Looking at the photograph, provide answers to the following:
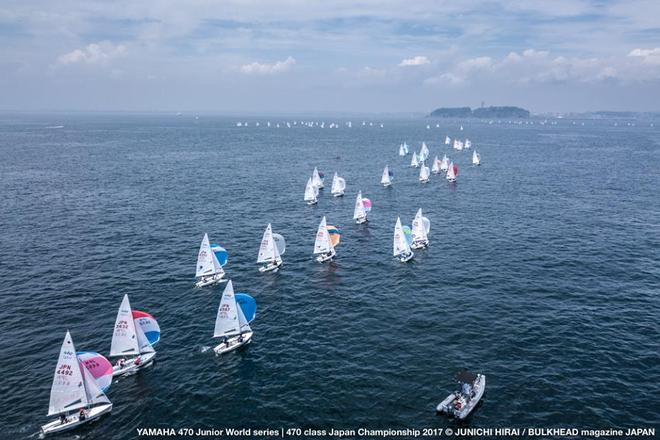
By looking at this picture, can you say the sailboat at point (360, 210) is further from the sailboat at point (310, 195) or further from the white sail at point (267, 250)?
the white sail at point (267, 250)

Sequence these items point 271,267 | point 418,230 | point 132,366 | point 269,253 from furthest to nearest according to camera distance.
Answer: point 418,230
point 269,253
point 271,267
point 132,366

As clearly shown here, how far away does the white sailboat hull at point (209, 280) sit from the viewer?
71188 mm

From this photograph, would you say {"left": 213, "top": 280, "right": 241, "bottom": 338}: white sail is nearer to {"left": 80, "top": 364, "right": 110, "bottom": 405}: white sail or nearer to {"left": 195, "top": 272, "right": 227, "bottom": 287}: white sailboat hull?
{"left": 80, "top": 364, "right": 110, "bottom": 405}: white sail

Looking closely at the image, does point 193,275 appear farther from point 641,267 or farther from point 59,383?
point 641,267

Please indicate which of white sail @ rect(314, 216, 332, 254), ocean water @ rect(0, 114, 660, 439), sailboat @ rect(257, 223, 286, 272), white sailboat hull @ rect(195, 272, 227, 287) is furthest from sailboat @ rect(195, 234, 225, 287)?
white sail @ rect(314, 216, 332, 254)

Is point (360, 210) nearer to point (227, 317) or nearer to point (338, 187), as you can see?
point (338, 187)

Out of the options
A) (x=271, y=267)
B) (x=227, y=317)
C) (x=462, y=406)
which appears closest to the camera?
(x=462, y=406)

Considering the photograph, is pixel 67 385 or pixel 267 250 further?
pixel 267 250

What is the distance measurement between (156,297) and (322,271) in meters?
26.7

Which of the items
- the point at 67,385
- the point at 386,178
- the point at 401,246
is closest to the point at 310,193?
the point at 386,178

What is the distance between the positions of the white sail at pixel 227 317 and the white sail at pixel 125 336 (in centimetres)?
897

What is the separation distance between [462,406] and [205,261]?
4521 centimetres

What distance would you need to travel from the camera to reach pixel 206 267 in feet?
237

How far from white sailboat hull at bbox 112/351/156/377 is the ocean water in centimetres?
92
